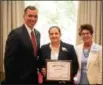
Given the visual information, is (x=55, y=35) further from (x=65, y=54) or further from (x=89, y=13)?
(x=89, y=13)

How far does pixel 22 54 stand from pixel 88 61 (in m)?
0.66

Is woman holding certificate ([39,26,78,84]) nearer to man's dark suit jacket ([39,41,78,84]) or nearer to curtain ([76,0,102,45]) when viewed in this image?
man's dark suit jacket ([39,41,78,84])

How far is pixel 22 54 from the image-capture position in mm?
2027

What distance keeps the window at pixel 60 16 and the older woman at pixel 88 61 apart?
51.0 inches

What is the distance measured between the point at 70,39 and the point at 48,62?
1510 millimetres

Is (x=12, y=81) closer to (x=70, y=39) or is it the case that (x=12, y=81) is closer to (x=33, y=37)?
(x=33, y=37)

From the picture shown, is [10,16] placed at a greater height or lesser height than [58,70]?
greater

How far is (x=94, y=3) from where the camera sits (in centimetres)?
353

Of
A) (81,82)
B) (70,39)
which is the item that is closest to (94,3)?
(70,39)

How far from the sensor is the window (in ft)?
12.1

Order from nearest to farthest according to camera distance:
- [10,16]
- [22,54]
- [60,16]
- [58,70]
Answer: [22,54] < [58,70] < [10,16] < [60,16]

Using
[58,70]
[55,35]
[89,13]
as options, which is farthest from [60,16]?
[58,70]

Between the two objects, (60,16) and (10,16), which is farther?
(60,16)

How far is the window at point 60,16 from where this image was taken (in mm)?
3674
